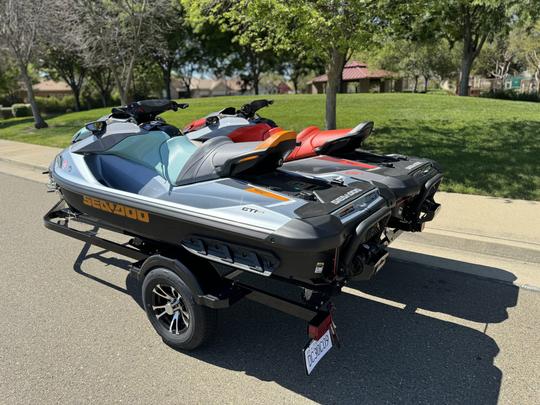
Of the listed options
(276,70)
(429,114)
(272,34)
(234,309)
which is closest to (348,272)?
(234,309)

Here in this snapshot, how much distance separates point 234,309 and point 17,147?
13.6 m

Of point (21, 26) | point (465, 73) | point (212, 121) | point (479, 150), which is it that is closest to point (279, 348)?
point (212, 121)

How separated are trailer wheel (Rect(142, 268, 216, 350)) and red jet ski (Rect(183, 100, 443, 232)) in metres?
1.55

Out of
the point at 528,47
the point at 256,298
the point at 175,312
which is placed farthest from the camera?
the point at 528,47

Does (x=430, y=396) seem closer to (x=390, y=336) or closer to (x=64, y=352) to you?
(x=390, y=336)

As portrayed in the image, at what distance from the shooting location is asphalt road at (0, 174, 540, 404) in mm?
2723

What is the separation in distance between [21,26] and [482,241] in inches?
727

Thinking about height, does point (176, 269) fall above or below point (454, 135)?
above

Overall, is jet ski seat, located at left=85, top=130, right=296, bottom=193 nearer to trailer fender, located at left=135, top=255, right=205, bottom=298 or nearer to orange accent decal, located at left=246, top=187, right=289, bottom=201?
orange accent decal, located at left=246, top=187, right=289, bottom=201

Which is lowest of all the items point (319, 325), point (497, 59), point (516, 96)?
point (516, 96)

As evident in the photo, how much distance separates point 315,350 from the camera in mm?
2570

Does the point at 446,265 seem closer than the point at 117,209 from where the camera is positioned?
No

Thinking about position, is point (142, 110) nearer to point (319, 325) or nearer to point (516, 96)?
point (319, 325)

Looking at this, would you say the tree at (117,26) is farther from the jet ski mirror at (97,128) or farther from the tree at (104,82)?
the tree at (104,82)
